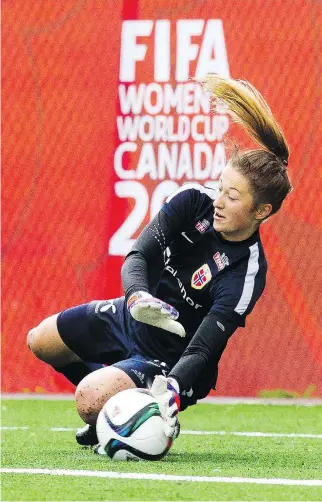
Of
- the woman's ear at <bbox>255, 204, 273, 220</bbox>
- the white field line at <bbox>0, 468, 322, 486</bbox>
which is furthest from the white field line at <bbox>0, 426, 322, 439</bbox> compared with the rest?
the white field line at <bbox>0, 468, 322, 486</bbox>

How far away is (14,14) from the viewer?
28.2 feet

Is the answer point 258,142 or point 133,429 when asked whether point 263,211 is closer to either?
point 258,142

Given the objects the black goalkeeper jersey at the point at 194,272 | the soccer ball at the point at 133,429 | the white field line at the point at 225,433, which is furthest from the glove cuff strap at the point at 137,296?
the white field line at the point at 225,433

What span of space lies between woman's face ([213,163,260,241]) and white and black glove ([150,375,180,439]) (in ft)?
2.37

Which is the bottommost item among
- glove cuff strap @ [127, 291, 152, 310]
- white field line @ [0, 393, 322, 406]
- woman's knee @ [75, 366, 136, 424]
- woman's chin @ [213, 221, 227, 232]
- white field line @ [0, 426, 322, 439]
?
white field line @ [0, 393, 322, 406]

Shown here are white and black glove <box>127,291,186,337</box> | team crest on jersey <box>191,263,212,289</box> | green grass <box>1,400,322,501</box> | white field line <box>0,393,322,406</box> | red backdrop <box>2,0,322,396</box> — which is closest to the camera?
green grass <box>1,400,322,501</box>

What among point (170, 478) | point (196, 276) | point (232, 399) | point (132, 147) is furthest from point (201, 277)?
point (132, 147)

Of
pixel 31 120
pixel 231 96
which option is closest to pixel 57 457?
pixel 231 96

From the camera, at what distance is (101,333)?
17.6ft

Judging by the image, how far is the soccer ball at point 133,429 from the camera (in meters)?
4.70

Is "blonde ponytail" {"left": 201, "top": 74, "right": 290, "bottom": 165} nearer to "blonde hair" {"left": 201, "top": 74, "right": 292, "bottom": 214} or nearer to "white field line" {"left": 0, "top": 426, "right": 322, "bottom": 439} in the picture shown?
"blonde hair" {"left": 201, "top": 74, "right": 292, "bottom": 214}

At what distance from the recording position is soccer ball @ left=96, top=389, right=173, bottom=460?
4.70 m

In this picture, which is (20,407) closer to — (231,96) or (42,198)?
(42,198)

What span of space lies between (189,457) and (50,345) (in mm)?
858
